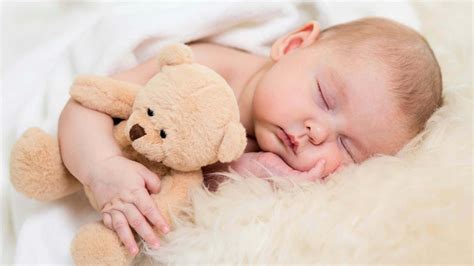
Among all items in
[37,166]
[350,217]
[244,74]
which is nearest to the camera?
[350,217]

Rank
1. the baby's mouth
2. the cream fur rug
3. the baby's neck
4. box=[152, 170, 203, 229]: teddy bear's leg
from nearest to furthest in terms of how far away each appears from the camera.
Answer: the cream fur rug → box=[152, 170, 203, 229]: teddy bear's leg → the baby's mouth → the baby's neck

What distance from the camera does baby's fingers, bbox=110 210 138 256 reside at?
0.88m

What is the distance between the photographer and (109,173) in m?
0.93

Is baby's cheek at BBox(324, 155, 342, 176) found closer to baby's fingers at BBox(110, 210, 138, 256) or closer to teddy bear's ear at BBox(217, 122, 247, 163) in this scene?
teddy bear's ear at BBox(217, 122, 247, 163)

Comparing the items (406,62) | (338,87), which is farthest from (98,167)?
(406,62)

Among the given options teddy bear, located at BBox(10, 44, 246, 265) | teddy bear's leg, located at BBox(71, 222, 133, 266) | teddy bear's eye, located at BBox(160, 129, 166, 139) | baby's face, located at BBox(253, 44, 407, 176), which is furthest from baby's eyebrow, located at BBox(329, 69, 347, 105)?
teddy bear's leg, located at BBox(71, 222, 133, 266)

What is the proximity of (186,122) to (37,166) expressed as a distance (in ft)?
0.98

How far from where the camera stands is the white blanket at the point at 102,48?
44.1 inches

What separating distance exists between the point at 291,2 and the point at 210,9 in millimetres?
248

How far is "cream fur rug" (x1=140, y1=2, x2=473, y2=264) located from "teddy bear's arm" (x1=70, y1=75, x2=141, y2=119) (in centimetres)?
22

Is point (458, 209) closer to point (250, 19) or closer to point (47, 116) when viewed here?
point (250, 19)

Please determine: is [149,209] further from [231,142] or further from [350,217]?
[350,217]

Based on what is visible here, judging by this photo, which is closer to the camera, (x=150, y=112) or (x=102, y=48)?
(x=150, y=112)

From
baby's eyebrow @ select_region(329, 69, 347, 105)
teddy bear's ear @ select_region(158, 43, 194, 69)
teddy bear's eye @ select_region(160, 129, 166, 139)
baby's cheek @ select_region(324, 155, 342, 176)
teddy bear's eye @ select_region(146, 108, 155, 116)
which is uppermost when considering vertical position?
teddy bear's ear @ select_region(158, 43, 194, 69)
